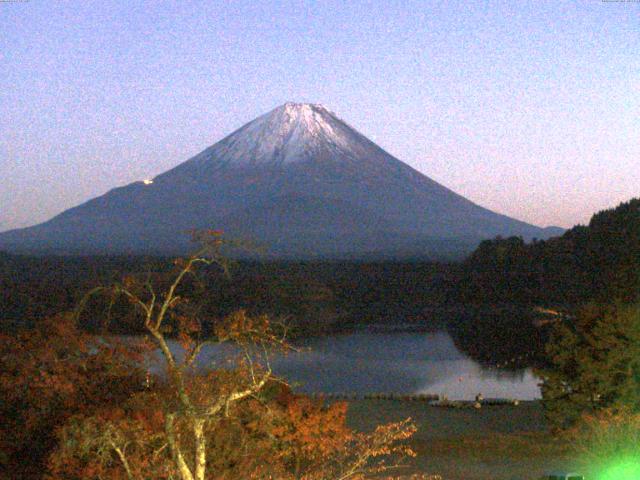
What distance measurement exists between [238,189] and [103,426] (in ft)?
231

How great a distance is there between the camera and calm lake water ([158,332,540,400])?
21047 mm

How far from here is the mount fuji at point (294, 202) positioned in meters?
73.9

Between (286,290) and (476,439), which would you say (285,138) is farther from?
(476,439)

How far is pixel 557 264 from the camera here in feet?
131

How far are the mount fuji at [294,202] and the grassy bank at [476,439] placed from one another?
5554 centimetres

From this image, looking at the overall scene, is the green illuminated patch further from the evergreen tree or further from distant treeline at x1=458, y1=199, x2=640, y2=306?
distant treeline at x1=458, y1=199, x2=640, y2=306

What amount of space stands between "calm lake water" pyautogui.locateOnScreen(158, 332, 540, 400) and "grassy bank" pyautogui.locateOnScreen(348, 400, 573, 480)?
94.6 inches

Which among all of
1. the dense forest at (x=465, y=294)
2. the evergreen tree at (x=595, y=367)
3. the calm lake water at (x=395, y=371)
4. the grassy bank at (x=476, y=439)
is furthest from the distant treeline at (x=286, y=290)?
the evergreen tree at (x=595, y=367)

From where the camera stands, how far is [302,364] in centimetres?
2528

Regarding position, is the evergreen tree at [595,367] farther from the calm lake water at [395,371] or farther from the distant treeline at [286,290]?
the distant treeline at [286,290]

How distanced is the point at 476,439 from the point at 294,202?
64.9 meters

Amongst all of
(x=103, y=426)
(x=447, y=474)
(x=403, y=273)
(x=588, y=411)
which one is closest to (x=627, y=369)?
(x=588, y=411)

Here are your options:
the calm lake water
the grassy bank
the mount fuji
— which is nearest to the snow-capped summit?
the mount fuji

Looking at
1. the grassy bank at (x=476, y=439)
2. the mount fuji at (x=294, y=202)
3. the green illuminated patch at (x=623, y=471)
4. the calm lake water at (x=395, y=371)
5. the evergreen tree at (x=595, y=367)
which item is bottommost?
the calm lake water at (x=395, y=371)
